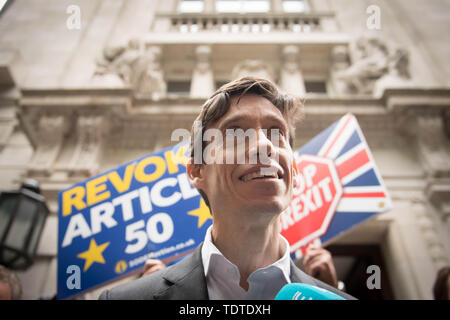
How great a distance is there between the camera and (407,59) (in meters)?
5.12

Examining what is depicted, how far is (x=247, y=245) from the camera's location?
878 millimetres

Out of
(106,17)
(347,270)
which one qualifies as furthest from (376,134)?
(106,17)

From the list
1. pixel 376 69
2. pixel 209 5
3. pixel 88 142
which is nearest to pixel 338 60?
pixel 376 69

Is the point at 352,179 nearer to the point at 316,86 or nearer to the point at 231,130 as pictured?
the point at 231,130

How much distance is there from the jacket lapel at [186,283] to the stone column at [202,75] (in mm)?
4979

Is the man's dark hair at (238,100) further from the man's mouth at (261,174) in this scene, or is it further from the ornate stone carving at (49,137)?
the ornate stone carving at (49,137)

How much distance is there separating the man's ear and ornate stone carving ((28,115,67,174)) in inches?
156

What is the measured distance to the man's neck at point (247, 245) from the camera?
2.84 feet

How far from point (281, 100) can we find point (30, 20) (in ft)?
27.0

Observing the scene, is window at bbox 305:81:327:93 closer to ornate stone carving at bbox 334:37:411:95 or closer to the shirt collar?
ornate stone carving at bbox 334:37:411:95

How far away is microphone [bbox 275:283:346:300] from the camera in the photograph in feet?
2.51

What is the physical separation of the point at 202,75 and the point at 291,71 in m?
1.97

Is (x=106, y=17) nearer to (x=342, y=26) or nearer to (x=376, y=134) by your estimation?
(x=342, y=26)

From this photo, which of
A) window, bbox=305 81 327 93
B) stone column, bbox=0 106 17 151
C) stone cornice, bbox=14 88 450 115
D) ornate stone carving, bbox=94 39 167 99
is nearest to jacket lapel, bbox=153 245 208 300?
stone cornice, bbox=14 88 450 115
